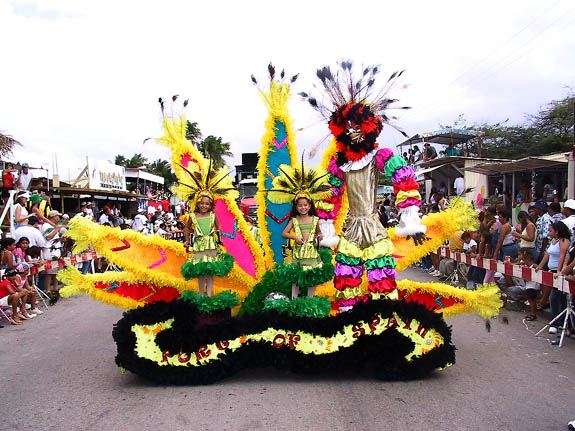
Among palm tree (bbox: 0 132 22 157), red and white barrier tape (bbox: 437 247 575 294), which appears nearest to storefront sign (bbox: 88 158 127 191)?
palm tree (bbox: 0 132 22 157)

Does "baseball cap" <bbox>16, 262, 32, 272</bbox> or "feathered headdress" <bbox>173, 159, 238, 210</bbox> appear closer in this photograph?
"feathered headdress" <bbox>173, 159, 238, 210</bbox>

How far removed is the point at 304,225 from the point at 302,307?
0.90 m

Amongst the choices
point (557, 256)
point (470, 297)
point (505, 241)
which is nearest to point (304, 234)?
point (470, 297)

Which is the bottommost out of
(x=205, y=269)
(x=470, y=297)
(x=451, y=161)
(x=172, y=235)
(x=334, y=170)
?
(x=172, y=235)

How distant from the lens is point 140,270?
20.9 feet

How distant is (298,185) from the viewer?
6.32 m

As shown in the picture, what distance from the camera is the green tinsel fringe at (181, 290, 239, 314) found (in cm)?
603

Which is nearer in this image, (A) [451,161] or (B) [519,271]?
(B) [519,271]

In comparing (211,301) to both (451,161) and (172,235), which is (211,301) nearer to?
(172,235)

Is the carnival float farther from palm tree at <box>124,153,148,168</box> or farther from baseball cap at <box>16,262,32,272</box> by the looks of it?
palm tree at <box>124,153,148,168</box>

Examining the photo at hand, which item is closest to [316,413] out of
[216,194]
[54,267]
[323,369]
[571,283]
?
[323,369]

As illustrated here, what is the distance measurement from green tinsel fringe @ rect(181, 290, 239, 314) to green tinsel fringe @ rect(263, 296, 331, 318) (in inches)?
17.8

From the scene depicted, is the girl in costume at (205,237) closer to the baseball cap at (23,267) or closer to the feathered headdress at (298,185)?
the feathered headdress at (298,185)

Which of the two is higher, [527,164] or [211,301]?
[527,164]
